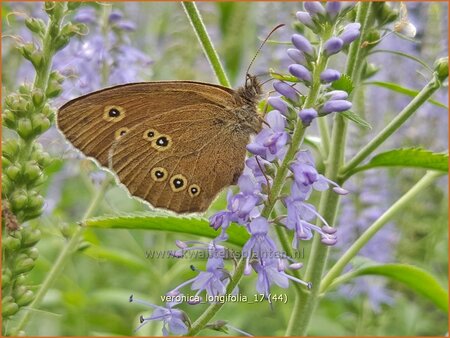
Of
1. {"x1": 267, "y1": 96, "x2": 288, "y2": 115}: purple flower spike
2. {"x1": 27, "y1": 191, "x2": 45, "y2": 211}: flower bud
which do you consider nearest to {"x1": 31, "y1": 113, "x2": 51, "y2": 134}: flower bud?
Answer: {"x1": 27, "y1": 191, "x2": 45, "y2": 211}: flower bud

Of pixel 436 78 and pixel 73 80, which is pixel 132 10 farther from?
pixel 436 78

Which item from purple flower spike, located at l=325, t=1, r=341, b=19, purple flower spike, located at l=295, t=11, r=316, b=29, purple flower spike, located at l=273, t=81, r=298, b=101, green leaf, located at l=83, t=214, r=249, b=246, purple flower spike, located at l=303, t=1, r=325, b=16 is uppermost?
purple flower spike, located at l=325, t=1, r=341, b=19

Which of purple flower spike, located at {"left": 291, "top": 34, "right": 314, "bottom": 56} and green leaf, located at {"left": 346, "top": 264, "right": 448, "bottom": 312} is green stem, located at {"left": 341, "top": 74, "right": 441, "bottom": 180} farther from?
purple flower spike, located at {"left": 291, "top": 34, "right": 314, "bottom": 56}

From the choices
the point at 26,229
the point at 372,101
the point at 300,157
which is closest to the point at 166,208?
the point at 26,229

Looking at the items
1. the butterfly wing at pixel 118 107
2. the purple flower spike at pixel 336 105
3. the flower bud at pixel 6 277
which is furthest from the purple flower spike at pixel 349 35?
the flower bud at pixel 6 277

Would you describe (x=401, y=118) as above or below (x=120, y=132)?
above

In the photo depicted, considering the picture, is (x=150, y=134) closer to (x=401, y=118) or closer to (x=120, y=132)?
(x=120, y=132)

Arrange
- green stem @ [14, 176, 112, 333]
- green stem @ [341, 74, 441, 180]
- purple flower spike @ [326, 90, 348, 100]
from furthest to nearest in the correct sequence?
1. green stem @ [14, 176, 112, 333]
2. green stem @ [341, 74, 441, 180]
3. purple flower spike @ [326, 90, 348, 100]

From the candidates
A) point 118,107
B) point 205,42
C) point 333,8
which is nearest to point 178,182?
point 118,107
